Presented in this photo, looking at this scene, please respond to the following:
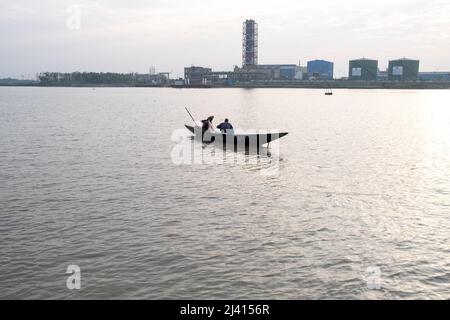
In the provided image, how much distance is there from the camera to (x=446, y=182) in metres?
27.0

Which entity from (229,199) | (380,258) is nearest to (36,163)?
(229,199)

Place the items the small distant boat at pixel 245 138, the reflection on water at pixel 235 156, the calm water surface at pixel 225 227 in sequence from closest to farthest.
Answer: the calm water surface at pixel 225 227, the reflection on water at pixel 235 156, the small distant boat at pixel 245 138

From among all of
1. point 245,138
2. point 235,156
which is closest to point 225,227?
point 235,156

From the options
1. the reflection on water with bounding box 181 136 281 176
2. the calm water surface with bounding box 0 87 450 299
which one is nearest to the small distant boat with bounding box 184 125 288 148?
the reflection on water with bounding box 181 136 281 176

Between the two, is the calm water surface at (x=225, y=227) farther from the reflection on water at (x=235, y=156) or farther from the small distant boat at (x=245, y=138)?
the small distant boat at (x=245, y=138)

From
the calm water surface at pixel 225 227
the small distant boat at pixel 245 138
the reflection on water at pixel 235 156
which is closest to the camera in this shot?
the calm water surface at pixel 225 227

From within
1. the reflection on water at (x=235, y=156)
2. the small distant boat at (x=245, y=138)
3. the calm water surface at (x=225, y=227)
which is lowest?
the calm water surface at (x=225, y=227)

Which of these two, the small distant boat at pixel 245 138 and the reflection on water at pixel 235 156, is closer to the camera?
the reflection on water at pixel 235 156

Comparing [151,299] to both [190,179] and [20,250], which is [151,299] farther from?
[190,179]

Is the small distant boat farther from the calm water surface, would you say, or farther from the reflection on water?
the calm water surface

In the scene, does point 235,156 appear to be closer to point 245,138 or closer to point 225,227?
point 245,138

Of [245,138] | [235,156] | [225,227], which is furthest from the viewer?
[245,138]

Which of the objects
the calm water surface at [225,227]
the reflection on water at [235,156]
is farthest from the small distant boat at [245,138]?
the calm water surface at [225,227]

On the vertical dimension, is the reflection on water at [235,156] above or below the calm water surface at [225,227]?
above
